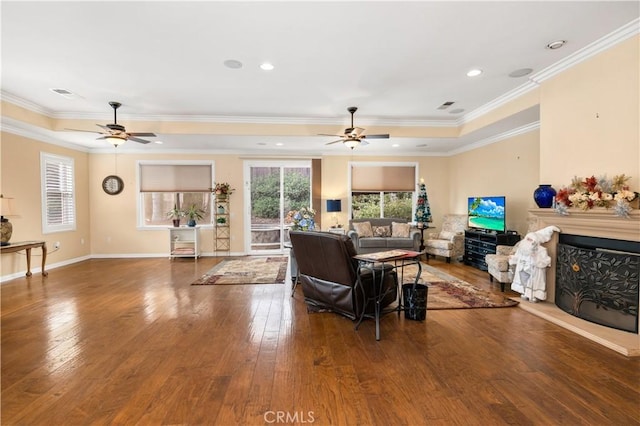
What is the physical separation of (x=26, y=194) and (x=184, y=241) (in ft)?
10.1

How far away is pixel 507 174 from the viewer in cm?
623

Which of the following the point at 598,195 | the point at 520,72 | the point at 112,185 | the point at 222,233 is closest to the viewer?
the point at 598,195

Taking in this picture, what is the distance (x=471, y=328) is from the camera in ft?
10.8

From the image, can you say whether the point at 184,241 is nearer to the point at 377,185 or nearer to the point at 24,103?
the point at 24,103

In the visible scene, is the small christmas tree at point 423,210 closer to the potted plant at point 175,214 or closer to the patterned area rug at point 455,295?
the patterned area rug at point 455,295

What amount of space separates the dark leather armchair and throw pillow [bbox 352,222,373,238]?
3316mm

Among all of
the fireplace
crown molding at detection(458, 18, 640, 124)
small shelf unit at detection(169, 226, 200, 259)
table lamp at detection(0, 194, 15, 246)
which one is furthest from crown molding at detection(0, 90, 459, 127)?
the fireplace

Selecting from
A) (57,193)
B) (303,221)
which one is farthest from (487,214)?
(57,193)

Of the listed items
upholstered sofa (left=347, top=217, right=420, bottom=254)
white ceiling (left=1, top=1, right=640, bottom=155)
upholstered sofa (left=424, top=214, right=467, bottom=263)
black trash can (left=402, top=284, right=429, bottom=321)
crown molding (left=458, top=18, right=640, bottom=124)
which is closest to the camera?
white ceiling (left=1, top=1, right=640, bottom=155)

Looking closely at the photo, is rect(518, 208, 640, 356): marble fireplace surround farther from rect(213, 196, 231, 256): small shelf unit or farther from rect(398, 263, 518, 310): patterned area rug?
rect(213, 196, 231, 256): small shelf unit

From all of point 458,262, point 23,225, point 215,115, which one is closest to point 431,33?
point 215,115

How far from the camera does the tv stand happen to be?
18.5 feet

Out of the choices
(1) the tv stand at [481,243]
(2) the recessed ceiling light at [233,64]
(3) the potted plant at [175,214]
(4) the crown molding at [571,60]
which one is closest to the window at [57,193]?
(3) the potted plant at [175,214]

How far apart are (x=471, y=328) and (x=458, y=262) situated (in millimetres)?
3922
